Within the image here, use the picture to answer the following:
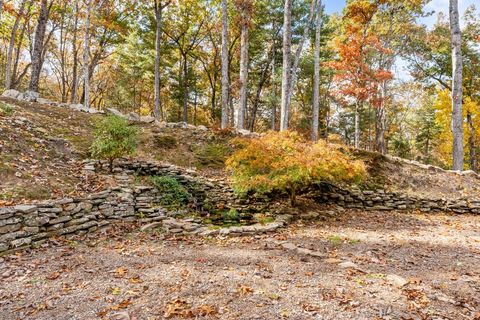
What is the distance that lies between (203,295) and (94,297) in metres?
1.14

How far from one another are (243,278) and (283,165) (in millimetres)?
3194

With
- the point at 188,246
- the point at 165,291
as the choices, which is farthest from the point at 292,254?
the point at 165,291

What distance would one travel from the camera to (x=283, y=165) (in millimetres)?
6293

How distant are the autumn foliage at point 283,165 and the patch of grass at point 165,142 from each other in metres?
3.19

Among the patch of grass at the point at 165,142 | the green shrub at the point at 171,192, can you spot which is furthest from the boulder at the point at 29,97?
the green shrub at the point at 171,192

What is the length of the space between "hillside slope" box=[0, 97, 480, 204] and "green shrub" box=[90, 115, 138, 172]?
65 cm

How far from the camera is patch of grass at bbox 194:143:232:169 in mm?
8969

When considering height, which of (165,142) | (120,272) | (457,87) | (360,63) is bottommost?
(120,272)

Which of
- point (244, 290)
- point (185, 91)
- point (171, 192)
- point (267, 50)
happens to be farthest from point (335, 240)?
point (267, 50)

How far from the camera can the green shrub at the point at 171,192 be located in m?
6.75

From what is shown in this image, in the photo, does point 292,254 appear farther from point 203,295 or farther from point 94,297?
point 94,297

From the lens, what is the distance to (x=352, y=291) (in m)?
3.15

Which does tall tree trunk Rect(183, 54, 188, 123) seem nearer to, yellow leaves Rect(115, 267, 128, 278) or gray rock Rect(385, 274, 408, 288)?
yellow leaves Rect(115, 267, 128, 278)

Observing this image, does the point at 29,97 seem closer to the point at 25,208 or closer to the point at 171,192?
the point at 171,192
